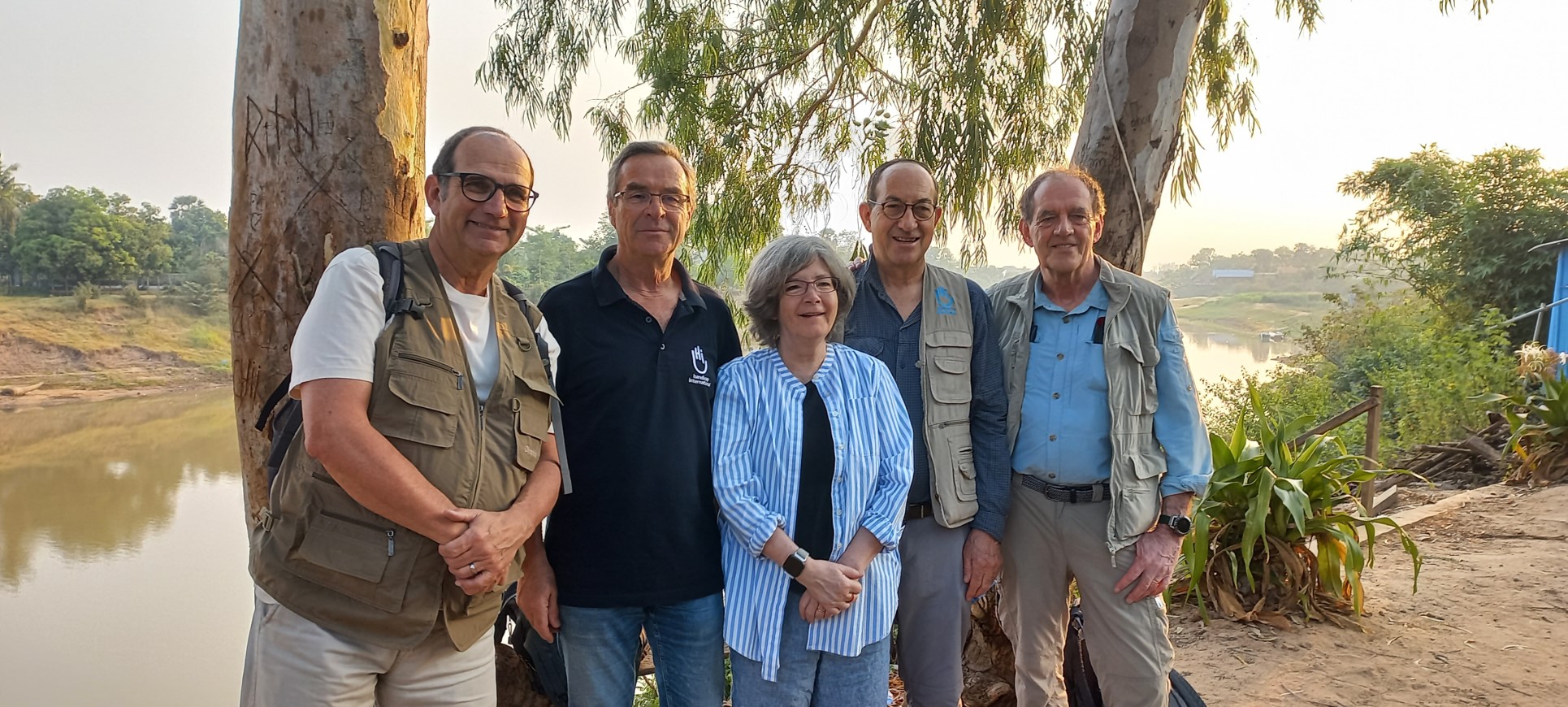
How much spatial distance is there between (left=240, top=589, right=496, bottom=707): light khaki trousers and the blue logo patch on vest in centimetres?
120

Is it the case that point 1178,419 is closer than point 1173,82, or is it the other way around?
point 1178,419

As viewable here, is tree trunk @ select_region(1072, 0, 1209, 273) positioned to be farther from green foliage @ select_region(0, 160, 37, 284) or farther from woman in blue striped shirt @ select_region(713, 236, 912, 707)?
green foliage @ select_region(0, 160, 37, 284)

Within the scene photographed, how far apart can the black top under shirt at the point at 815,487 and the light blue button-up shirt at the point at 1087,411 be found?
1.87 ft

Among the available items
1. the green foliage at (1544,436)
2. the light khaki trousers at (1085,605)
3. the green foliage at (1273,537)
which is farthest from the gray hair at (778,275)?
the green foliage at (1544,436)

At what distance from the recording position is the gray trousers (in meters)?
1.86

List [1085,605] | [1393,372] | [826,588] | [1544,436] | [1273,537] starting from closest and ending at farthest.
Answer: [826,588]
[1085,605]
[1273,537]
[1544,436]
[1393,372]

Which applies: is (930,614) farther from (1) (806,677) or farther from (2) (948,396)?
(2) (948,396)

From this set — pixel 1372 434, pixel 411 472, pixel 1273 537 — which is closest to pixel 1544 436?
pixel 1372 434

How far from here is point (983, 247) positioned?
16.8ft

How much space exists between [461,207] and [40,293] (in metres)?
21.1

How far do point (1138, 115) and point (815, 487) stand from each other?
190cm

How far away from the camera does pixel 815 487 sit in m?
1.70

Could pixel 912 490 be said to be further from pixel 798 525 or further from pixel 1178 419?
pixel 1178 419

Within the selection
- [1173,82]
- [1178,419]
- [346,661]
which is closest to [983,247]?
[1173,82]
